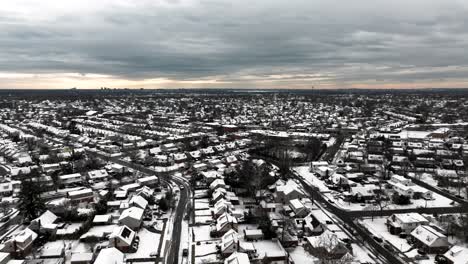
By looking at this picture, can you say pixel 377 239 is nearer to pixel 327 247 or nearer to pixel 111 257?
pixel 327 247

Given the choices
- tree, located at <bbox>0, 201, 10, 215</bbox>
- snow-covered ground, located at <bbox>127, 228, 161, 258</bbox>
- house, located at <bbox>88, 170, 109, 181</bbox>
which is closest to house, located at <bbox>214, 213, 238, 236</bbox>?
snow-covered ground, located at <bbox>127, 228, 161, 258</bbox>

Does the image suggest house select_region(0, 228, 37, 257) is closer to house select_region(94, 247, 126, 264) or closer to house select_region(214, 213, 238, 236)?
house select_region(94, 247, 126, 264)

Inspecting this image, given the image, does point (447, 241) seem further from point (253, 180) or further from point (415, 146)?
point (415, 146)

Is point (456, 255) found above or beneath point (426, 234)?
beneath

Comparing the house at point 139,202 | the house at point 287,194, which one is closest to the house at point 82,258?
the house at point 139,202

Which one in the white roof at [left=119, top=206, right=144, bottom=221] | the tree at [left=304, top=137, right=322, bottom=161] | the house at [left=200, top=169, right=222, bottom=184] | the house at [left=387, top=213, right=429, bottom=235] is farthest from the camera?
the tree at [left=304, top=137, right=322, bottom=161]

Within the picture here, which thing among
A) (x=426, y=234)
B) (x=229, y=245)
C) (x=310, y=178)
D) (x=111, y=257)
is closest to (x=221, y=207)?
(x=229, y=245)
